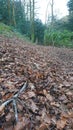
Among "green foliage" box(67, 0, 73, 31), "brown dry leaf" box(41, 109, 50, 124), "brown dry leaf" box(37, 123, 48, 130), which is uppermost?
"green foliage" box(67, 0, 73, 31)

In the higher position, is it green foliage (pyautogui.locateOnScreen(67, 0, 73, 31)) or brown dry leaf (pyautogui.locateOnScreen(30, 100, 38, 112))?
green foliage (pyautogui.locateOnScreen(67, 0, 73, 31))

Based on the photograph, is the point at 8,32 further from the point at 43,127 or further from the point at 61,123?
the point at 43,127

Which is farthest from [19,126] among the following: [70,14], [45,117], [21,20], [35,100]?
[70,14]

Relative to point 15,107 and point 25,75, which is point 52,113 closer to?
point 15,107

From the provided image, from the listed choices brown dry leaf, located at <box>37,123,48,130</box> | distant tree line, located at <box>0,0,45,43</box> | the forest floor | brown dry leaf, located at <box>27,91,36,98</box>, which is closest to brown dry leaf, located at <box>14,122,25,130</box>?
the forest floor

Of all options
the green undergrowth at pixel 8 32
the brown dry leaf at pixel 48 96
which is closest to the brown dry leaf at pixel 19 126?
the brown dry leaf at pixel 48 96

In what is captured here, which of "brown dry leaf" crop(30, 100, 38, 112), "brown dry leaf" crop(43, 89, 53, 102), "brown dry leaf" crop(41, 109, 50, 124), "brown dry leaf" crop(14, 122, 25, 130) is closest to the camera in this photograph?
"brown dry leaf" crop(14, 122, 25, 130)

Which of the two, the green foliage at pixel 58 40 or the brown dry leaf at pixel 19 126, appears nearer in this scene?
the brown dry leaf at pixel 19 126

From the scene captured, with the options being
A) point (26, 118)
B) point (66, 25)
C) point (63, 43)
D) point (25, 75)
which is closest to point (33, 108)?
point (26, 118)

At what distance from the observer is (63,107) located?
385 centimetres

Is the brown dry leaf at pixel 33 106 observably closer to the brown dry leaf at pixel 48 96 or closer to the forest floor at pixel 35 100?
the forest floor at pixel 35 100

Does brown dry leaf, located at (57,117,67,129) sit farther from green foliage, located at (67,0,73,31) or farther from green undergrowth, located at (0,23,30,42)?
green foliage, located at (67,0,73,31)

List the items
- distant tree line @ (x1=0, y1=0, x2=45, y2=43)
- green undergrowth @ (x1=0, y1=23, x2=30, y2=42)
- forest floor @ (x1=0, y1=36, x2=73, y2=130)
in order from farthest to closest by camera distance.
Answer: distant tree line @ (x1=0, y1=0, x2=45, y2=43)
green undergrowth @ (x1=0, y1=23, x2=30, y2=42)
forest floor @ (x1=0, y1=36, x2=73, y2=130)

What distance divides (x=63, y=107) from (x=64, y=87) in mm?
1003
